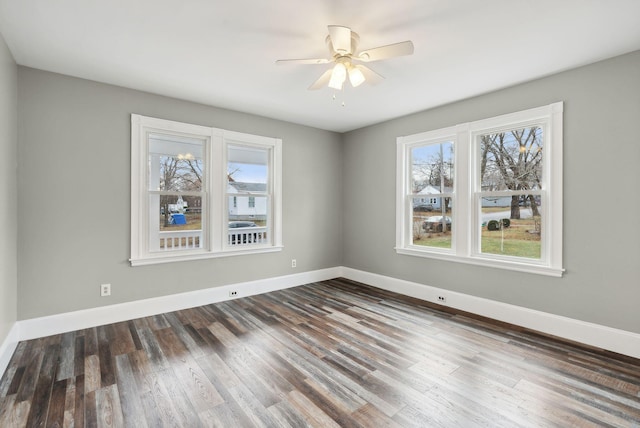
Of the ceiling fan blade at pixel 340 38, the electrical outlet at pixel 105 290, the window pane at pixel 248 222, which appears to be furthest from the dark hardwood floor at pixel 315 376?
the ceiling fan blade at pixel 340 38

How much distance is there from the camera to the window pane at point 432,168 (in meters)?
4.20

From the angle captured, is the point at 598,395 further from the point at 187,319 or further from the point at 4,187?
the point at 4,187

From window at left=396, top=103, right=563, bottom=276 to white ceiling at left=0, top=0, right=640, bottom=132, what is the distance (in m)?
0.60

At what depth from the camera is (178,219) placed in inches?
158

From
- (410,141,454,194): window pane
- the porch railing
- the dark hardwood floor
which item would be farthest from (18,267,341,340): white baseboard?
(410,141,454,194): window pane

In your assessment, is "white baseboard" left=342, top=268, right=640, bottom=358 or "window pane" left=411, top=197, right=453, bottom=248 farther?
"window pane" left=411, top=197, right=453, bottom=248

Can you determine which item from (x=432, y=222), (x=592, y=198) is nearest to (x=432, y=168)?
(x=432, y=222)

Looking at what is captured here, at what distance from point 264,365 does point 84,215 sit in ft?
A: 8.31

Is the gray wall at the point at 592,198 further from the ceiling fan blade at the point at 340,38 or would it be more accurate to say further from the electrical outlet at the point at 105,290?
the electrical outlet at the point at 105,290

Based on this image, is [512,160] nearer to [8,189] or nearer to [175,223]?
[175,223]

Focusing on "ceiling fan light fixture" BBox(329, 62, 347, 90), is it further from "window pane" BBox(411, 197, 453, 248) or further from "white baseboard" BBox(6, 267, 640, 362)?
"white baseboard" BBox(6, 267, 640, 362)

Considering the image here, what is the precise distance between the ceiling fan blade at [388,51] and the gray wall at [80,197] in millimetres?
2594

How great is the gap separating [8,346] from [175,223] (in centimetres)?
188

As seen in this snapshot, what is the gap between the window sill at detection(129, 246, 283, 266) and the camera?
3.61m
